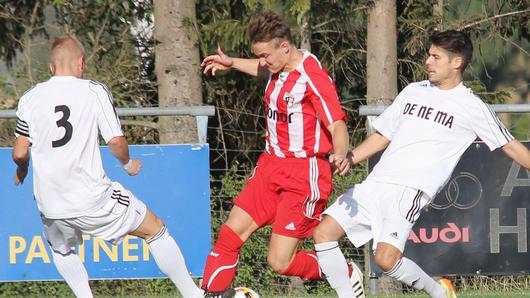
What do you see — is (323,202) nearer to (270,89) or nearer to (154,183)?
(270,89)

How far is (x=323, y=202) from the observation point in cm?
815

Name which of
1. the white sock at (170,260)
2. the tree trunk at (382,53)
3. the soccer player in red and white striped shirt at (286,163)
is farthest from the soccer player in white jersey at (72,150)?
the tree trunk at (382,53)

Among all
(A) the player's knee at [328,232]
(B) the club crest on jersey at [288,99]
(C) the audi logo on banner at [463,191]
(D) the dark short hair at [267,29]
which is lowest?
(C) the audi logo on banner at [463,191]

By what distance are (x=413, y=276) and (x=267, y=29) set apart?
190 cm

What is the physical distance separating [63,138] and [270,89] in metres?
1.49

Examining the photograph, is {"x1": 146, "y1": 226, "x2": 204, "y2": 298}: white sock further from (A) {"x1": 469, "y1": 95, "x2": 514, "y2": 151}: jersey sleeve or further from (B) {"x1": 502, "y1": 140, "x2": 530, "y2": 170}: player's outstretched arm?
(B) {"x1": 502, "y1": 140, "x2": 530, "y2": 170}: player's outstretched arm

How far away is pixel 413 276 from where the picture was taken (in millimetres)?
7672

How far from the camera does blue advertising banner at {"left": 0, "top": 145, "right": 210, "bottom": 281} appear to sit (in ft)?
33.6

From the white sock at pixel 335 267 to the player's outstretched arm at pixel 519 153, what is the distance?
129cm

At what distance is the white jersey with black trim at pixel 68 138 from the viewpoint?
7.35 m

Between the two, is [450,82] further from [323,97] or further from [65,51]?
[65,51]

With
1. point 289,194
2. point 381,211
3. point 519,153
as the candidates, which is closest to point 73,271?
point 289,194

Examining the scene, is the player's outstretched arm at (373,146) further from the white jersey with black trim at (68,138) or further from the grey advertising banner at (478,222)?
the grey advertising banner at (478,222)

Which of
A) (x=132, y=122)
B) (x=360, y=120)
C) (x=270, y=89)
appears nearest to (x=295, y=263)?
(x=270, y=89)
